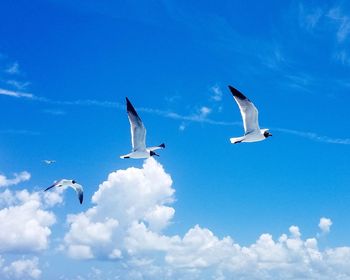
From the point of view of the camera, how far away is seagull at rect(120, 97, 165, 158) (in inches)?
2172

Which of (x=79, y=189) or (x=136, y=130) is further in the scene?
(x=79, y=189)

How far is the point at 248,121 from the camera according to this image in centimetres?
5216

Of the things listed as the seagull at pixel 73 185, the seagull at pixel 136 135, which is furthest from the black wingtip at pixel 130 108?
the seagull at pixel 73 185

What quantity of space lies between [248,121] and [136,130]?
12213mm

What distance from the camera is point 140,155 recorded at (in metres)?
58.7

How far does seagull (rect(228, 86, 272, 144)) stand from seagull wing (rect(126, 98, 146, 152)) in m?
10.8

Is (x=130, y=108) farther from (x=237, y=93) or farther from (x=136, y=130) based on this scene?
(x=237, y=93)

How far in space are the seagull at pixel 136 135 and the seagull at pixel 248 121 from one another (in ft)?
35.5

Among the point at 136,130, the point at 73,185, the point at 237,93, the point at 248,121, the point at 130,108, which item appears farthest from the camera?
the point at 73,185

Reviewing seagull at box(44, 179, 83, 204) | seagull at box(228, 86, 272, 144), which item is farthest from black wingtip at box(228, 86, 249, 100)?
seagull at box(44, 179, 83, 204)

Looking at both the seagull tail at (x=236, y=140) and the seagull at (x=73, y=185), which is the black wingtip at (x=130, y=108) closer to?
the seagull tail at (x=236, y=140)

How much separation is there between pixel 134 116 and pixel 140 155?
17.5 ft

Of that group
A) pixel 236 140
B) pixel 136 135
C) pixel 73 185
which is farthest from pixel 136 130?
pixel 73 185

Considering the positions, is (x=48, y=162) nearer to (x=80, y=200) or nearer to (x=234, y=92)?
(x=80, y=200)
